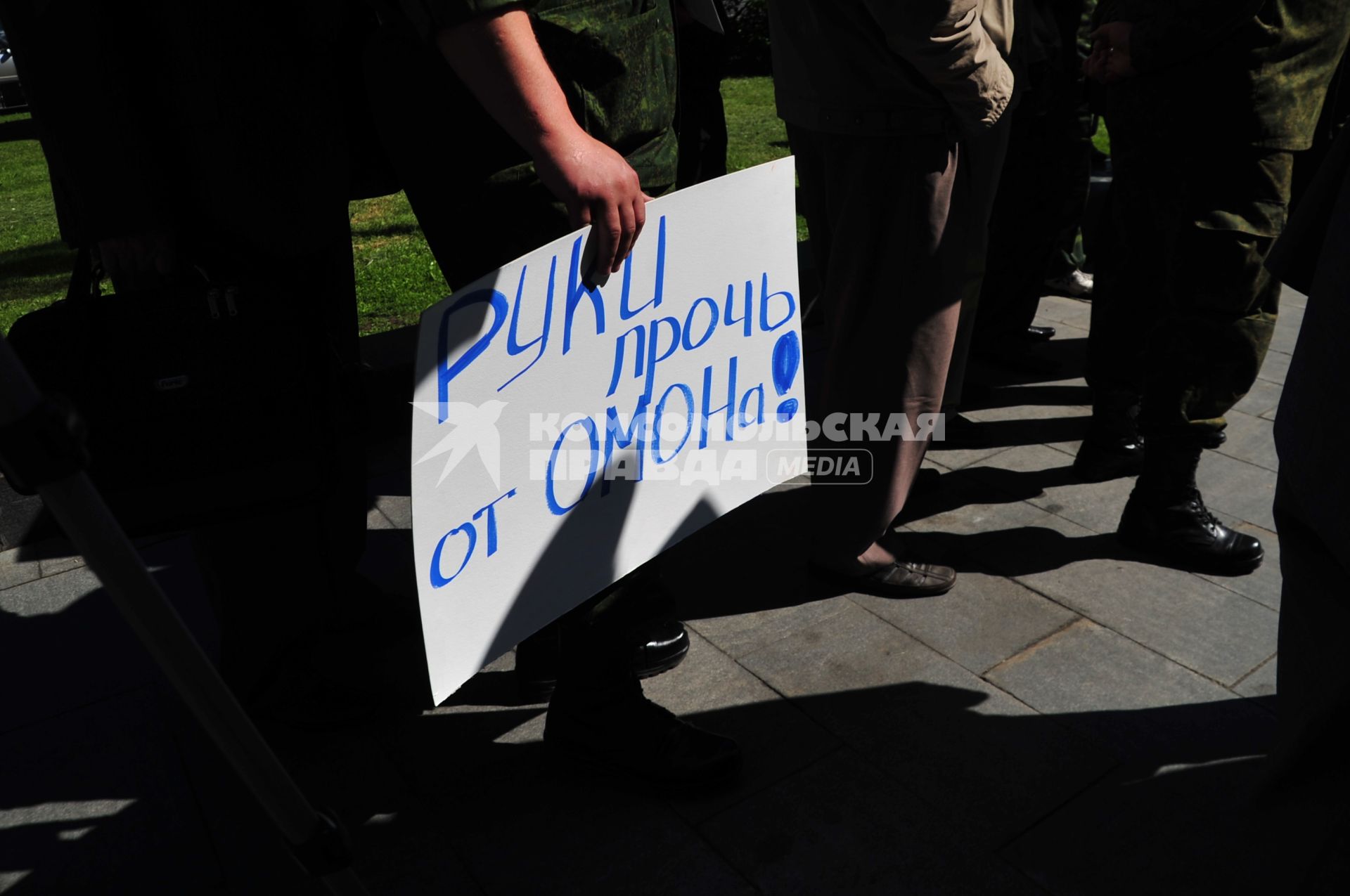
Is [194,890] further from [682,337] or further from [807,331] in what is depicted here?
[807,331]

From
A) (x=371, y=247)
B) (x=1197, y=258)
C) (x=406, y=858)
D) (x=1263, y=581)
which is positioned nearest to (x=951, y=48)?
(x=1197, y=258)

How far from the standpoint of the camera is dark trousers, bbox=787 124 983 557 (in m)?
2.27

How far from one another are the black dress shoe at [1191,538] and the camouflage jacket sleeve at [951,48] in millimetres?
1236

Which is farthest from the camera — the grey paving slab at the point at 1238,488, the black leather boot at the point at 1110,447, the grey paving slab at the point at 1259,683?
the black leather boot at the point at 1110,447

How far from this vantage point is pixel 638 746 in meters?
2.00

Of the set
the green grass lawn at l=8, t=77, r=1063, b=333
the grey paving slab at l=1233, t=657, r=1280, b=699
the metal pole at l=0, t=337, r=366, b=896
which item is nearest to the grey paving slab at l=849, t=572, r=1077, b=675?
the grey paving slab at l=1233, t=657, r=1280, b=699

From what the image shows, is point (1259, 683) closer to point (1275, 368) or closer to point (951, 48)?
point (951, 48)

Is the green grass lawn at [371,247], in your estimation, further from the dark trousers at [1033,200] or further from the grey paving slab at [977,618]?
the grey paving slab at [977,618]

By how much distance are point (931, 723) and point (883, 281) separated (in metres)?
0.97

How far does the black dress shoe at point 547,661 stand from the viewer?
2.28 metres

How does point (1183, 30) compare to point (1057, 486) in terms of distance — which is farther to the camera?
point (1057, 486)

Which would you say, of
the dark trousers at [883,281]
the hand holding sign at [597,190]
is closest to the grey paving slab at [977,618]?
the dark trousers at [883,281]

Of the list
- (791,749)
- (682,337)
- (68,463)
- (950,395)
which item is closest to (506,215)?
(682,337)

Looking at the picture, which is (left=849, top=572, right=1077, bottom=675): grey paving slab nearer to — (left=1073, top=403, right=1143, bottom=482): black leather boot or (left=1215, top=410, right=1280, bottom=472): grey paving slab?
(left=1073, top=403, right=1143, bottom=482): black leather boot
